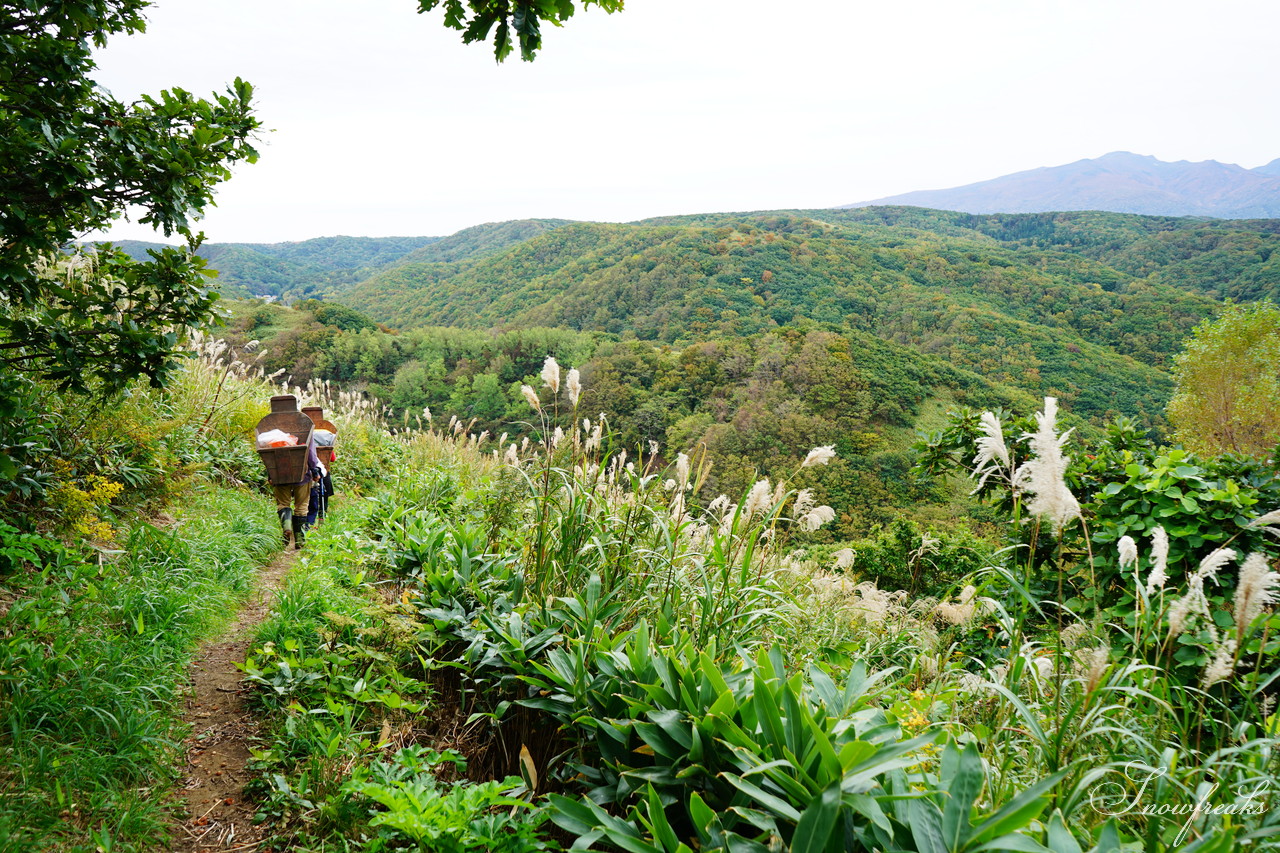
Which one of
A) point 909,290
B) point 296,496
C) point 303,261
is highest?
point 303,261

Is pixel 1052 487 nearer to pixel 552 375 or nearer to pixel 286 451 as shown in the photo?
pixel 552 375

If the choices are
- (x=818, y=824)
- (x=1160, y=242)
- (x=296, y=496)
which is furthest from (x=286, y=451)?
(x=1160, y=242)

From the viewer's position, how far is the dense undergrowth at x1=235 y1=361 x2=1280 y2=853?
5.16 feet

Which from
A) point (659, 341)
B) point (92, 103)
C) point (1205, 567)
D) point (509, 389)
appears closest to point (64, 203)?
point (92, 103)

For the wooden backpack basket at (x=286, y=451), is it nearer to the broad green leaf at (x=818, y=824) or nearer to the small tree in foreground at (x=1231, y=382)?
the broad green leaf at (x=818, y=824)

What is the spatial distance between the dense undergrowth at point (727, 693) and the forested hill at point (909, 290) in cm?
3997

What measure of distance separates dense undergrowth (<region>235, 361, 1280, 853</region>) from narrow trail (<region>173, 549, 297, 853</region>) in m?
0.12

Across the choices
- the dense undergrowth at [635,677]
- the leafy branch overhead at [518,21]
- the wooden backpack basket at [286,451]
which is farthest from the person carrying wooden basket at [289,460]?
the leafy branch overhead at [518,21]

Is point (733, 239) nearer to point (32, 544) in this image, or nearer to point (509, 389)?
point (509, 389)

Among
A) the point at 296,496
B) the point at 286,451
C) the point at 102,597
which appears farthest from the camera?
the point at 296,496

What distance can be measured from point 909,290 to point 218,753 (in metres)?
61.5

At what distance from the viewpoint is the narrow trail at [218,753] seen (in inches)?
85.8

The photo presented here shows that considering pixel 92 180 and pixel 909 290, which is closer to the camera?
pixel 92 180

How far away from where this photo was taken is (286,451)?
502cm
